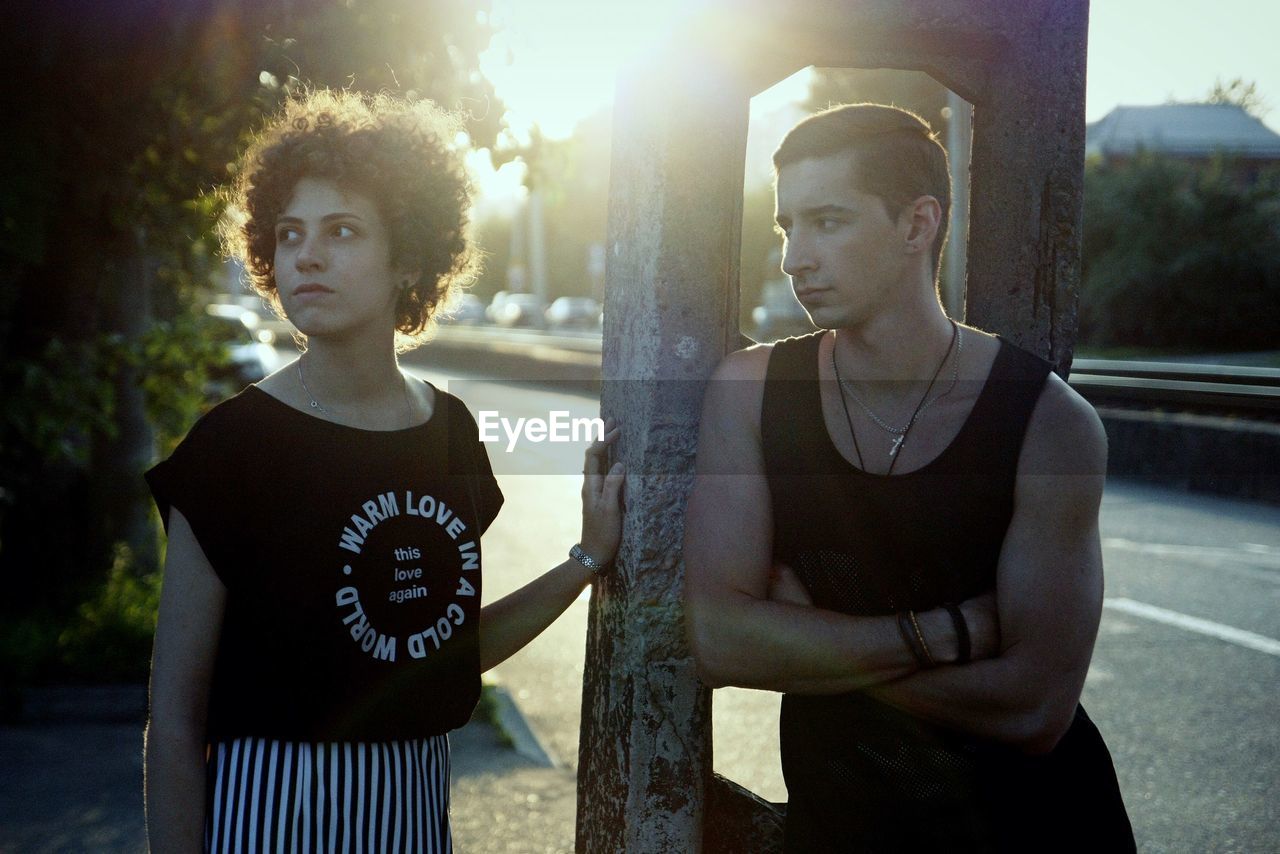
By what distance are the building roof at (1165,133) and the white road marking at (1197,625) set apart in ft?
18.5

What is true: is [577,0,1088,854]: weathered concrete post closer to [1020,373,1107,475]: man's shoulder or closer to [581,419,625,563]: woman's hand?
[581,419,625,563]: woman's hand

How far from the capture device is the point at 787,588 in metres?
1.95

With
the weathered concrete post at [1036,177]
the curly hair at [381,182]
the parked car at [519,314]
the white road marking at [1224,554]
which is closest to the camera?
A: the curly hair at [381,182]

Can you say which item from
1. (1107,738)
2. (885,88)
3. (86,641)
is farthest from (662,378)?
(86,641)

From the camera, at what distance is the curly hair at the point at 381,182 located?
2.01 meters

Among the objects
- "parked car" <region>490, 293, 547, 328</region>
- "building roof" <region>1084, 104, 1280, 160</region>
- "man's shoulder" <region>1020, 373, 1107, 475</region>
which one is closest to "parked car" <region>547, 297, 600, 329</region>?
"parked car" <region>490, 293, 547, 328</region>

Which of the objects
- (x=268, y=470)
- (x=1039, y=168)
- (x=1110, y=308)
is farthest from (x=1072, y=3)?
(x=1110, y=308)

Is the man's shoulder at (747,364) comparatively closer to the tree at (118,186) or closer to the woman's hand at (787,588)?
the woman's hand at (787,588)

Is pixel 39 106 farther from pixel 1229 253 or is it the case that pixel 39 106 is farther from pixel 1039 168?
pixel 1229 253

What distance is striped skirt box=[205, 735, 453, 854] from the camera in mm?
1836

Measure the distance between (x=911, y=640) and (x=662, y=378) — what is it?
0.71 metres

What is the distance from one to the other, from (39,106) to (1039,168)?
12.0ft

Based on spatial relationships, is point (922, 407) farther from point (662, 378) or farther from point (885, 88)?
point (885, 88)

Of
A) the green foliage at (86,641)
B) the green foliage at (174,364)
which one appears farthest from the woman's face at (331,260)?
the green foliage at (174,364)
